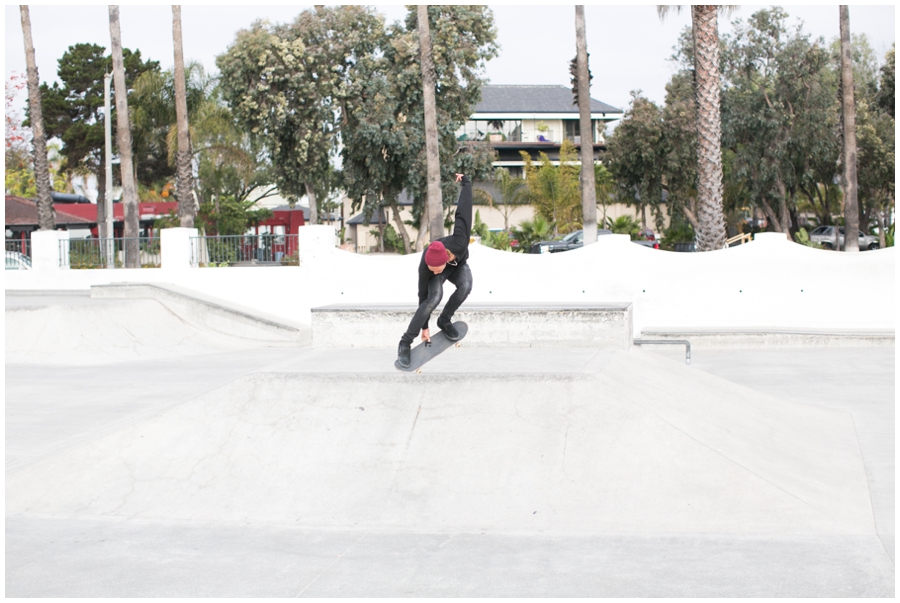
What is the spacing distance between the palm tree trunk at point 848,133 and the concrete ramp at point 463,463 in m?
19.4

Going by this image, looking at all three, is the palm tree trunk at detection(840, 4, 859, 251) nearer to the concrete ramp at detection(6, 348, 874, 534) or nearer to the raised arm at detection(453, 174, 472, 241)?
the concrete ramp at detection(6, 348, 874, 534)

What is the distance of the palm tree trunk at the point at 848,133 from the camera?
24469mm

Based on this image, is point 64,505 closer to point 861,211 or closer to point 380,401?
point 380,401

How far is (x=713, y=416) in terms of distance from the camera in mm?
8133

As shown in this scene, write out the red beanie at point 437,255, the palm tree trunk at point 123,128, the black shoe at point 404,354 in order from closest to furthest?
the red beanie at point 437,255, the black shoe at point 404,354, the palm tree trunk at point 123,128

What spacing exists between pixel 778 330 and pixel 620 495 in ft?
32.7

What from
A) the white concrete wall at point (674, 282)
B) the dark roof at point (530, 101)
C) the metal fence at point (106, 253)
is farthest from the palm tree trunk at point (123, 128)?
the dark roof at point (530, 101)

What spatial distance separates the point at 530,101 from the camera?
68.2 meters

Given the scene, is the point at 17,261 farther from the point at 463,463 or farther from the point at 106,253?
the point at 463,463

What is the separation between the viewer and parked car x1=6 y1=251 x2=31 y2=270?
76.0 ft

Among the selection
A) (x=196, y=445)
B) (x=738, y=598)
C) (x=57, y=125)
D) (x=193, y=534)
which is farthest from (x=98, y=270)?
(x=57, y=125)

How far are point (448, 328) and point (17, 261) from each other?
1859cm

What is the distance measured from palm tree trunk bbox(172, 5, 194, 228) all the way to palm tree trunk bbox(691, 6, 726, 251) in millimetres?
13193

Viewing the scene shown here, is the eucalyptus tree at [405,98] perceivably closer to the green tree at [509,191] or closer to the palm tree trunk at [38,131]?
the palm tree trunk at [38,131]
